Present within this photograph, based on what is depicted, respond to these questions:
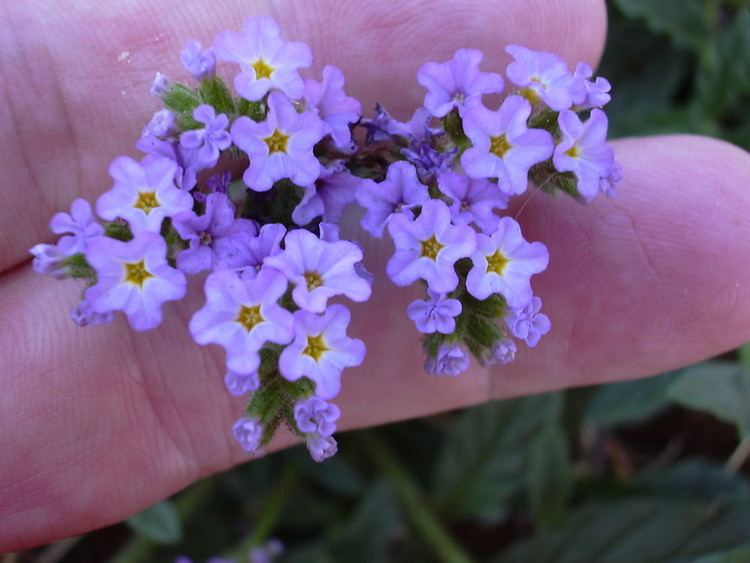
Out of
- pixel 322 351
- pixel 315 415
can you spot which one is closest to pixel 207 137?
pixel 322 351

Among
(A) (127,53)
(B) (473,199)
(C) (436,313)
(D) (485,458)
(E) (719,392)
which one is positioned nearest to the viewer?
(C) (436,313)

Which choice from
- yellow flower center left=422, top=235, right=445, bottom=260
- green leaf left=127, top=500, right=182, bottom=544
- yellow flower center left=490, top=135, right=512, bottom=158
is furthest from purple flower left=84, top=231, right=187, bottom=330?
green leaf left=127, top=500, right=182, bottom=544

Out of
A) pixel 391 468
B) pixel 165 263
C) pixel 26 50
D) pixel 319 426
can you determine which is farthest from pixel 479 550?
pixel 26 50

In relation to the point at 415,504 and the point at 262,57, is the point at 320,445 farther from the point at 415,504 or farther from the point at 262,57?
the point at 415,504

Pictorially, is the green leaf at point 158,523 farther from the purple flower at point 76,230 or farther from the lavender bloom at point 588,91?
the lavender bloom at point 588,91

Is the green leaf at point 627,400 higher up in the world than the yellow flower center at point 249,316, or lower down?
lower down

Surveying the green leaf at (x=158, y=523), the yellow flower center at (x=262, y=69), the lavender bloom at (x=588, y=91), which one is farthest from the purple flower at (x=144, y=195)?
the green leaf at (x=158, y=523)
